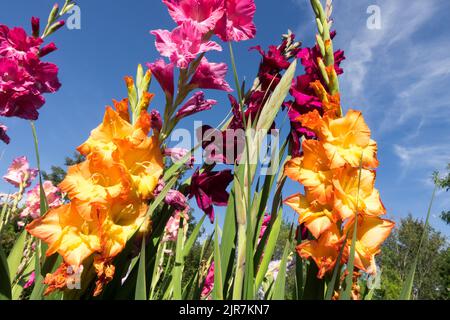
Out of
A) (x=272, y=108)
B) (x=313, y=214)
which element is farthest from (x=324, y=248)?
(x=272, y=108)

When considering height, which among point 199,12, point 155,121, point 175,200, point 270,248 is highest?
point 199,12

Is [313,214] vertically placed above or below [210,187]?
below

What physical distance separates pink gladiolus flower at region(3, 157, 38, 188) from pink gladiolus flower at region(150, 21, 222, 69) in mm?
2835

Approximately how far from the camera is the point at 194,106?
1138mm

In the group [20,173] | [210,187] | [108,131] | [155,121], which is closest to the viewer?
[108,131]

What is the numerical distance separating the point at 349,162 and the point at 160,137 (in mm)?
527

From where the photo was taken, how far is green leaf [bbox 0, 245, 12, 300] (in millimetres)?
836

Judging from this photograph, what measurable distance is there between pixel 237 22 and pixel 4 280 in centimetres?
98

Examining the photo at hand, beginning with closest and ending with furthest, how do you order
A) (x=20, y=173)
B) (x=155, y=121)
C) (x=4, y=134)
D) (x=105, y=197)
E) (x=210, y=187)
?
1. (x=105, y=197)
2. (x=155, y=121)
3. (x=210, y=187)
4. (x=4, y=134)
5. (x=20, y=173)

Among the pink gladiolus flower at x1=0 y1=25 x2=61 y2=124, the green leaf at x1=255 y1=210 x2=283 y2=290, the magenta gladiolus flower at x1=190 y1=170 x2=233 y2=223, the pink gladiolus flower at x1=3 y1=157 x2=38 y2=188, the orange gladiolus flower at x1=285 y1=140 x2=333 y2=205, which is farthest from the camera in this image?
the pink gladiolus flower at x1=3 y1=157 x2=38 y2=188

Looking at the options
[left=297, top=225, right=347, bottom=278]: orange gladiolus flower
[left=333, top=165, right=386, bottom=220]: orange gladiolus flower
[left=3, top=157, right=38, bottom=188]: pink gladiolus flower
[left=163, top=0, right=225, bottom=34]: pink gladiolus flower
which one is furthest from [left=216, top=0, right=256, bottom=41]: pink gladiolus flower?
[left=3, top=157, right=38, bottom=188]: pink gladiolus flower

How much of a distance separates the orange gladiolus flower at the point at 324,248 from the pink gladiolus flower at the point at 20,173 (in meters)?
3.16

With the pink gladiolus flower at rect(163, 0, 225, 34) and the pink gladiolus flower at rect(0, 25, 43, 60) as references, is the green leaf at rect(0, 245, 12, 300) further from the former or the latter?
the pink gladiolus flower at rect(0, 25, 43, 60)

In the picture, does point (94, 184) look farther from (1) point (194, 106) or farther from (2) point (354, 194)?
(2) point (354, 194)
